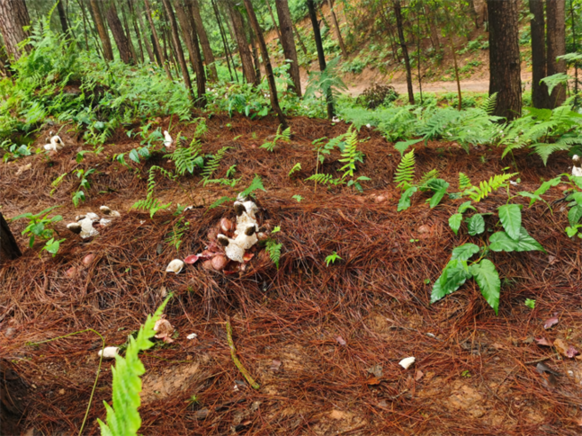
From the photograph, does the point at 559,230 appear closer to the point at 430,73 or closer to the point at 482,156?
the point at 482,156

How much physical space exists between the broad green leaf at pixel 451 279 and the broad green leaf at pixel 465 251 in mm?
33

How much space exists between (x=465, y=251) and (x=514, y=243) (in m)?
0.29

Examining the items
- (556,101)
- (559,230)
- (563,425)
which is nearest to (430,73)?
(556,101)

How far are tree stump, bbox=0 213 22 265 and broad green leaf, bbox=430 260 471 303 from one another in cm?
304

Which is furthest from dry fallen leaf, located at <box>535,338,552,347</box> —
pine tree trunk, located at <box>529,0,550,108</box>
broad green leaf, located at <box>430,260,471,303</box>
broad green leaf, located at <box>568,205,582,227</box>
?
pine tree trunk, located at <box>529,0,550,108</box>

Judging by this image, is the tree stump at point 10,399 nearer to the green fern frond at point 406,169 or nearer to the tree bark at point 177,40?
the green fern frond at point 406,169

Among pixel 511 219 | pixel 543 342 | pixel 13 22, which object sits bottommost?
pixel 543 342

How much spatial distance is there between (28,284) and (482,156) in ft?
13.9

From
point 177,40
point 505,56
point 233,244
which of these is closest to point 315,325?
point 233,244

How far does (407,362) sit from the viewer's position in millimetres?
1770

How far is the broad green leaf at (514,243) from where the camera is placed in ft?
6.66

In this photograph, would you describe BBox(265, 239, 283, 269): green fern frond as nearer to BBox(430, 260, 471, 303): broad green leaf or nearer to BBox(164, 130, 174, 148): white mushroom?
BBox(430, 260, 471, 303): broad green leaf

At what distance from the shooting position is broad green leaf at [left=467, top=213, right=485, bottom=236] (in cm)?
222

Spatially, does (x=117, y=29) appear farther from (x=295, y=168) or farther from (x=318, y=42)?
(x=295, y=168)
